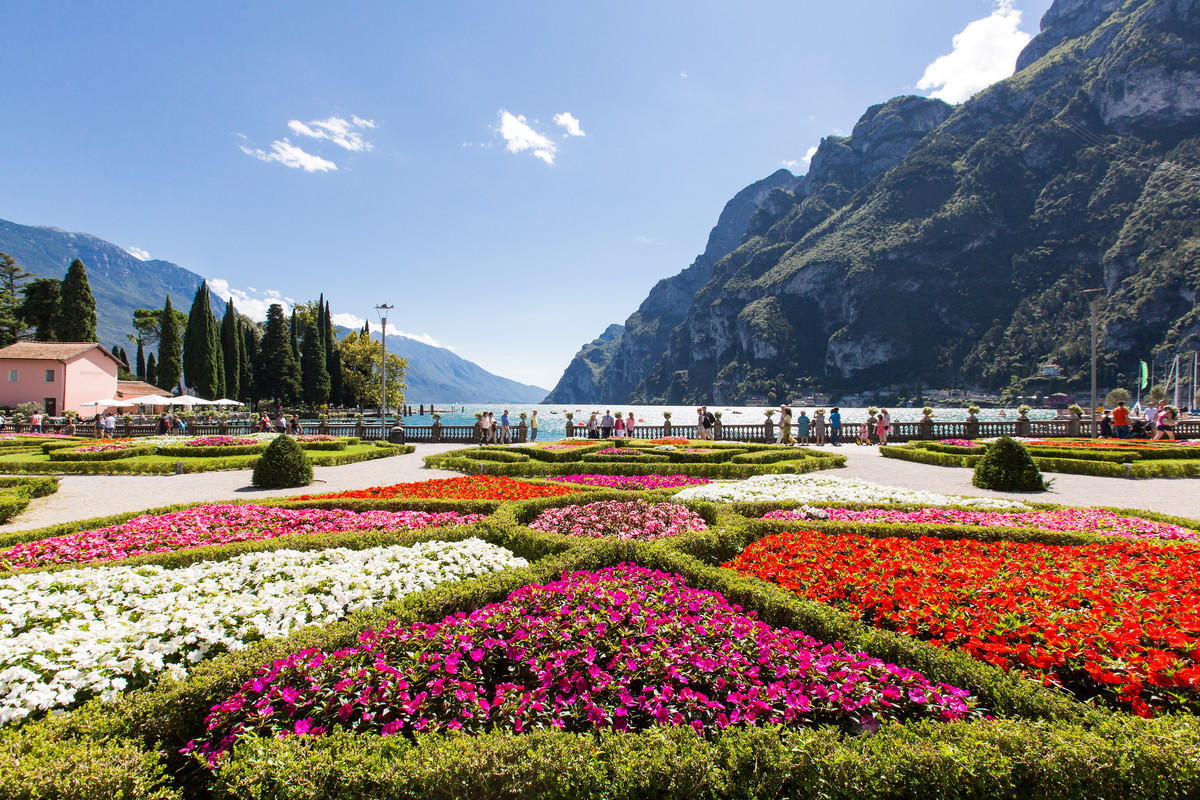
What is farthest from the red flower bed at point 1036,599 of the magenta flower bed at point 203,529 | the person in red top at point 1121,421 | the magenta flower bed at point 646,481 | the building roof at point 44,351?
the building roof at point 44,351

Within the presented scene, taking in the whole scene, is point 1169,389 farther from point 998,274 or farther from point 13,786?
point 13,786

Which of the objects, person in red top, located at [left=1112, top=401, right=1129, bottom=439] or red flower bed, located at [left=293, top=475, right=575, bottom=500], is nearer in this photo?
red flower bed, located at [left=293, top=475, right=575, bottom=500]

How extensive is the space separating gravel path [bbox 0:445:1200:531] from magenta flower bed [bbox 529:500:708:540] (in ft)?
23.0

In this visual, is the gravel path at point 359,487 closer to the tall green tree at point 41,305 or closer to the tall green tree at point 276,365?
the tall green tree at point 276,365

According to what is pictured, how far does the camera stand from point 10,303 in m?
57.0

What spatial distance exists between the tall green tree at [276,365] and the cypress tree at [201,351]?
8.19 meters

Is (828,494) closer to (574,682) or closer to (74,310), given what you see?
(574,682)

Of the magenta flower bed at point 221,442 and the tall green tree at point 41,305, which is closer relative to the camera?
the magenta flower bed at point 221,442

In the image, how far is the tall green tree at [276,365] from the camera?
62.4m

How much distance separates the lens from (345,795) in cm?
224

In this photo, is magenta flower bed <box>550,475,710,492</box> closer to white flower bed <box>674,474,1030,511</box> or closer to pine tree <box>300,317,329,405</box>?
white flower bed <box>674,474,1030,511</box>

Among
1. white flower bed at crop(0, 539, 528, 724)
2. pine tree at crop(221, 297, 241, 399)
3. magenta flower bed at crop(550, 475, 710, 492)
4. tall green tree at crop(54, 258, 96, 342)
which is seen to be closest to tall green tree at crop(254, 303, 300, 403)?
pine tree at crop(221, 297, 241, 399)

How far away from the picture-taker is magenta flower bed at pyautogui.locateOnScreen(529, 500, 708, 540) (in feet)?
24.0

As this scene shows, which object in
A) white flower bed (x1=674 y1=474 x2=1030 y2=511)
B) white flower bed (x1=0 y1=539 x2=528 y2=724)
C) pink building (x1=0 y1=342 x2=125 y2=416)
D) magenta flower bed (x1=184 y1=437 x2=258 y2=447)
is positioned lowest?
white flower bed (x1=674 y1=474 x2=1030 y2=511)
